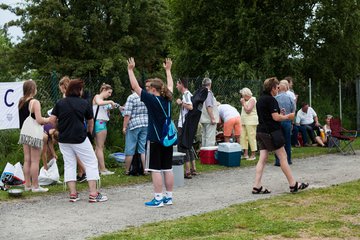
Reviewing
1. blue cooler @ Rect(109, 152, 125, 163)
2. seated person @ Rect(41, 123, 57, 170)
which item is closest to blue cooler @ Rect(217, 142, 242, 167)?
blue cooler @ Rect(109, 152, 125, 163)

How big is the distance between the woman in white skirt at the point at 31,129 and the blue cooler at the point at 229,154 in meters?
4.73

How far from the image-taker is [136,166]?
1148 cm

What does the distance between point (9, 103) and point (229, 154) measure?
4.89 metres

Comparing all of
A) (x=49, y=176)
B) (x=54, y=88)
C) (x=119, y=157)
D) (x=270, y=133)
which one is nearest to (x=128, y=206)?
(x=49, y=176)

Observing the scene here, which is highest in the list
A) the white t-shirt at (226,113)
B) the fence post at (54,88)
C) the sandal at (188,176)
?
the fence post at (54,88)

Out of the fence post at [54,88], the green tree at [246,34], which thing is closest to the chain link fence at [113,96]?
the fence post at [54,88]

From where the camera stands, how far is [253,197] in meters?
9.14

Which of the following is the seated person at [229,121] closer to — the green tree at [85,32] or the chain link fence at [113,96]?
the chain link fence at [113,96]

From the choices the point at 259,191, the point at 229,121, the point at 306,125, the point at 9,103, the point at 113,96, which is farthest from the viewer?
the point at 306,125

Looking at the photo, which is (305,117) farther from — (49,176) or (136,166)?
(49,176)

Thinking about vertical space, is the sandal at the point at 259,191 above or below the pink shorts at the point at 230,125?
below

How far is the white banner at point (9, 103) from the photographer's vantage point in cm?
1188

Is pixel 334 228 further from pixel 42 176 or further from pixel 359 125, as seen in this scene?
pixel 359 125

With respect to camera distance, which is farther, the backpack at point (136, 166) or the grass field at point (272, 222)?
the backpack at point (136, 166)
